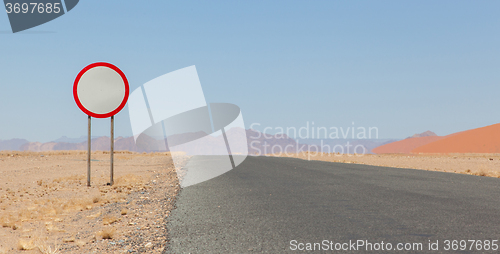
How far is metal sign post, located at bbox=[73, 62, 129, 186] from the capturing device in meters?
10.4

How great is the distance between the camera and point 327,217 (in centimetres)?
646

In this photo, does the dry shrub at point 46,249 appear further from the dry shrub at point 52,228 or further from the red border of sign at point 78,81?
the red border of sign at point 78,81

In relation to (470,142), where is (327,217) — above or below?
above

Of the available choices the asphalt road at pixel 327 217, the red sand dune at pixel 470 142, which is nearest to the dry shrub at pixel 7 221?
the asphalt road at pixel 327 217

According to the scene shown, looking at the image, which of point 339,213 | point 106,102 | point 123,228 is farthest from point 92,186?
point 339,213

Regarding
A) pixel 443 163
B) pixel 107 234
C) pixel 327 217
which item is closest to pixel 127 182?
pixel 107 234

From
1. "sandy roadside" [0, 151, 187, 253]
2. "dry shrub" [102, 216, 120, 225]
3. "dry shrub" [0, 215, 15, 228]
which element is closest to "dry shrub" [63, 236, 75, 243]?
"sandy roadside" [0, 151, 187, 253]

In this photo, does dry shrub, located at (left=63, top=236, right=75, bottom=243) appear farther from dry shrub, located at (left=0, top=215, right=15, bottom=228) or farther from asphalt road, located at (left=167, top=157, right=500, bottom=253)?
dry shrub, located at (left=0, top=215, right=15, bottom=228)

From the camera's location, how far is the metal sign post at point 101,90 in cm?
1035

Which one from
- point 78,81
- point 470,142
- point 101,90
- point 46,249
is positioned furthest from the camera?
point 470,142

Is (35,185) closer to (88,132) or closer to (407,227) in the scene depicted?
(88,132)

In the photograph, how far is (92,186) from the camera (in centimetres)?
1177

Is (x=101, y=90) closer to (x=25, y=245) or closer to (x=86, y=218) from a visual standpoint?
(x=86, y=218)

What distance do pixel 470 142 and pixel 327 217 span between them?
98986 mm
